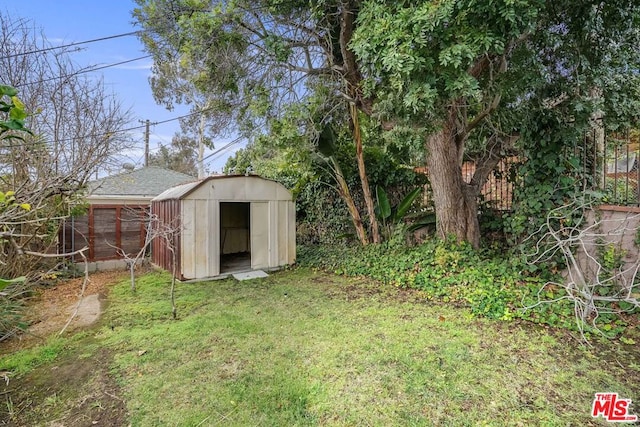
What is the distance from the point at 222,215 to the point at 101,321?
6563 millimetres

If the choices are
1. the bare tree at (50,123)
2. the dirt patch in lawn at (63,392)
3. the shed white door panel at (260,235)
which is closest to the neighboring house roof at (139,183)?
the bare tree at (50,123)

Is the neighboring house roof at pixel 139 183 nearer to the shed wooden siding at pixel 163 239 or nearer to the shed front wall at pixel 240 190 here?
the shed wooden siding at pixel 163 239

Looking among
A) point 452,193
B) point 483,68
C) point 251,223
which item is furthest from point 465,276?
point 251,223

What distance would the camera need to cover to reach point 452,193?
5.74 meters

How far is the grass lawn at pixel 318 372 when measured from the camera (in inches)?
95.3

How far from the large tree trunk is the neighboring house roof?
8.11m

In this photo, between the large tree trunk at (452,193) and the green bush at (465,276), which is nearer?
the green bush at (465,276)

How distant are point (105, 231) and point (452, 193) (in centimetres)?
884

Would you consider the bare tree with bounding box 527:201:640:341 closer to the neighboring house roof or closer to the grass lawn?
the grass lawn

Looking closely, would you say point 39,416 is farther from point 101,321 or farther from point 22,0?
point 22,0

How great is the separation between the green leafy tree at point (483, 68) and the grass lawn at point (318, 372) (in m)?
2.65

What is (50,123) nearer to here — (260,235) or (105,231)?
(105,231)

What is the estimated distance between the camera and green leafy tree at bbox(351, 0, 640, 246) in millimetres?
3148

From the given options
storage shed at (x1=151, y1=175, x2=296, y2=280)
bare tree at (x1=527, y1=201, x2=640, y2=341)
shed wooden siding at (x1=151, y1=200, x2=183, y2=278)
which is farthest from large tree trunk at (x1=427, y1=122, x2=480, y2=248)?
shed wooden siding at (x1=151, y1=200, x2=183, y2=278)
